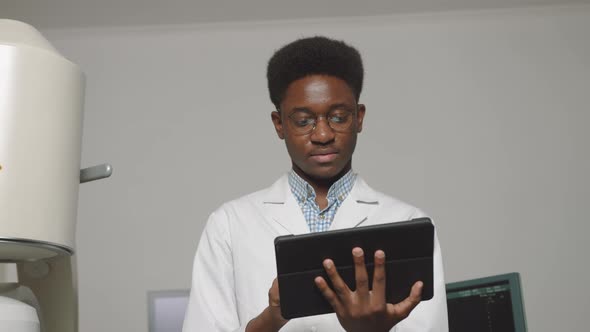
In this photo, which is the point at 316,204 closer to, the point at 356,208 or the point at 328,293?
the point at 356,208

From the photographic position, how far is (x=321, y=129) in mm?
1104

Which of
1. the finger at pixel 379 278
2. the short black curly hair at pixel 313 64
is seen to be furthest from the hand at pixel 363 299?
the short black curly hair at pixel 313 64

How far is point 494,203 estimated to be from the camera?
2.76 metres

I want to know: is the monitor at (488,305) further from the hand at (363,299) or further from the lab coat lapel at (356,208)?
the hand at (363,299)

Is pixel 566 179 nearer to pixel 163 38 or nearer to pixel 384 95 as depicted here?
pixel 384 95

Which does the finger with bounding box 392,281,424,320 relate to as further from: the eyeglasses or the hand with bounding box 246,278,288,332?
the eyeglasses

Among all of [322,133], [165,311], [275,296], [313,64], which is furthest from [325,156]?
[165,311]

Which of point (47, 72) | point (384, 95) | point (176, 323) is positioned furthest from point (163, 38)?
point (47, 72)

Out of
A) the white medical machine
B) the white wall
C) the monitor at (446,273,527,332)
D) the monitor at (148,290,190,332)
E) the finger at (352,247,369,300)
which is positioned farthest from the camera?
the white wall

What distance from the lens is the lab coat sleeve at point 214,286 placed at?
107cm

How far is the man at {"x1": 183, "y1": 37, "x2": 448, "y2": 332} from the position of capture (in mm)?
1082

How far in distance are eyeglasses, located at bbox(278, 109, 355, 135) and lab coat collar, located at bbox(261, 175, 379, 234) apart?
0.13m

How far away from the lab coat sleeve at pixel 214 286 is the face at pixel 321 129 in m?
0.18

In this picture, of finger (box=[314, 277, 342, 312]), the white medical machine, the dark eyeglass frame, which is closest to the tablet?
finger (box=[314, 277, 342, 312])
